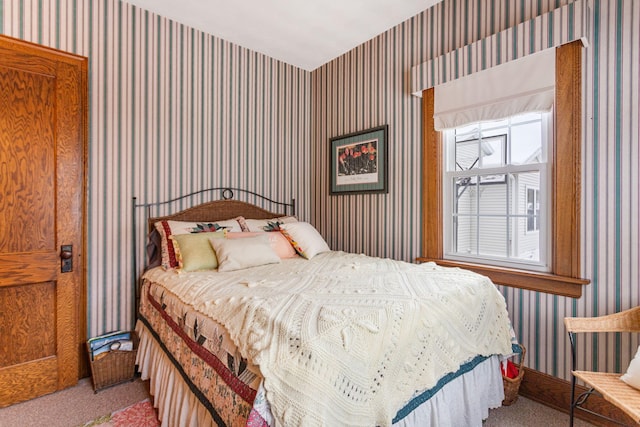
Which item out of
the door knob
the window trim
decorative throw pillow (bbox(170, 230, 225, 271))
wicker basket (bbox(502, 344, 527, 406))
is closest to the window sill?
the window trim

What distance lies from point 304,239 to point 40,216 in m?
1.83

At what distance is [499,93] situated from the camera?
223cm

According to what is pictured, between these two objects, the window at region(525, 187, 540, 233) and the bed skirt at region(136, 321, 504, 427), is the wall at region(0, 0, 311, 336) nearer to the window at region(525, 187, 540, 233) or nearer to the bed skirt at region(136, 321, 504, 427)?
the bed skirt at region(136, 321, 504, 427)

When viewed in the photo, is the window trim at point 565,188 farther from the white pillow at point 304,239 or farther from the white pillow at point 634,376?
the white pillow at point 304,239

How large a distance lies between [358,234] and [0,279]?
2.64 meters

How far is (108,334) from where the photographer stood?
2357 millimetres

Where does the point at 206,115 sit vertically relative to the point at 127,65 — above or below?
below

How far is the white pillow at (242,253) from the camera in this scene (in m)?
2.23

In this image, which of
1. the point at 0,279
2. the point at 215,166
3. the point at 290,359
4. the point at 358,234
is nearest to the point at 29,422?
the point at 0,279

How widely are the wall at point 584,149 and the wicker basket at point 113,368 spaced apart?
2082mm

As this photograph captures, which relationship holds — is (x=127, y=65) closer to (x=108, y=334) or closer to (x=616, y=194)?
(x=108, y=334)

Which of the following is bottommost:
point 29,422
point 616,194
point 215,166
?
point 29,422

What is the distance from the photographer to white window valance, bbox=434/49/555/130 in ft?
6.72

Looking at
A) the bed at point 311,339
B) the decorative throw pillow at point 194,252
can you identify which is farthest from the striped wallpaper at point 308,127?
the decorative throw pillow at point 194,252
